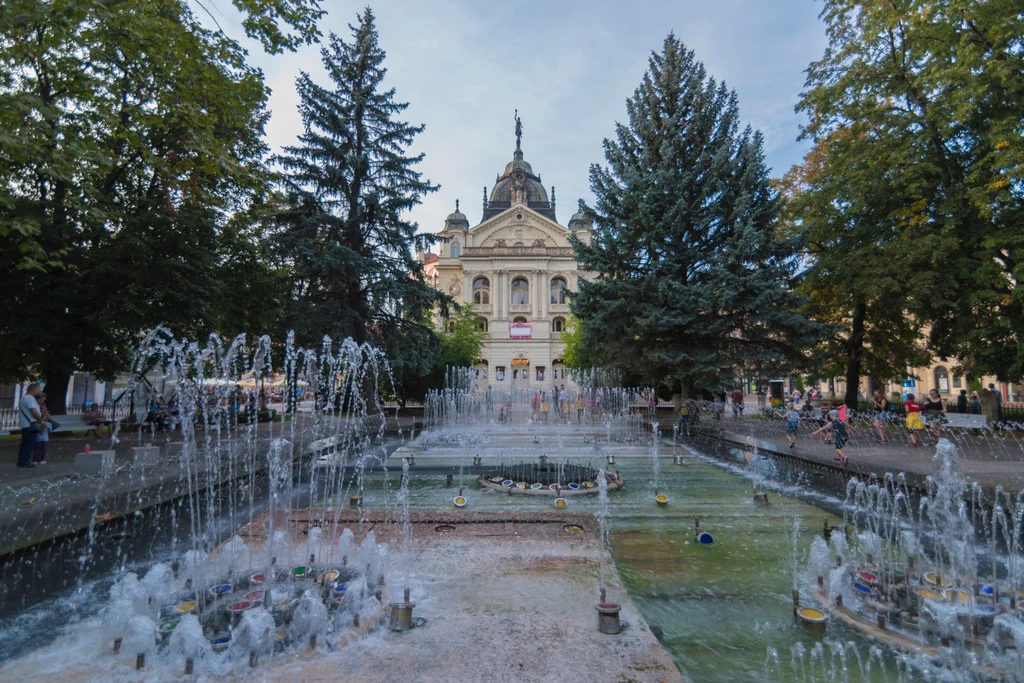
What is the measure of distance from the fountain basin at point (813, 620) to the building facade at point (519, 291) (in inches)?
2006

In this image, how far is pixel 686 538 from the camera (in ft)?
20.0

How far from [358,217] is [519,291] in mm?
37406

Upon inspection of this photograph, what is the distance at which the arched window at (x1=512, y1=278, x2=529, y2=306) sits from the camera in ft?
193

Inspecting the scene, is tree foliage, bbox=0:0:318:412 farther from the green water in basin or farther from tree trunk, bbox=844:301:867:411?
tree trunk, bbox=844:301:867:411

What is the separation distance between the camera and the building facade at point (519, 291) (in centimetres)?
5691

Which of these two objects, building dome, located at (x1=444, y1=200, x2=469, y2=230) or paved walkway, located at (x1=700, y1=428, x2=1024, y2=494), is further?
building dome, located at (x1=444, y1=200, x2=469, y2=230)

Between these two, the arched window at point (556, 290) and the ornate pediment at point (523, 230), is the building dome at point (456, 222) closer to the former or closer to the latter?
the ornate pediment at point (523, 230)

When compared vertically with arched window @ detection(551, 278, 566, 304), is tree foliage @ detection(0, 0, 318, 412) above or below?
below

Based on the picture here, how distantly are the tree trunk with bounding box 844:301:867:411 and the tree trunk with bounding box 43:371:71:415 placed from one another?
25.8 metres

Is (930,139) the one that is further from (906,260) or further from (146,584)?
(146,584)

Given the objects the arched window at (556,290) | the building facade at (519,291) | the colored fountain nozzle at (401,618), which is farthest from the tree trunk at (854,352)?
the arched window at (556,290)

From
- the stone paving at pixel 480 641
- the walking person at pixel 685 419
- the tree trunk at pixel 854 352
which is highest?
the tree trunk at pixel 854 352

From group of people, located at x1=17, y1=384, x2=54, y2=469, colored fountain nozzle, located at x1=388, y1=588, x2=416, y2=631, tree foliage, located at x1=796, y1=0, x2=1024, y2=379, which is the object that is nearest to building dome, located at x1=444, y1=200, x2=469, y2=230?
tree foliage, located at x1=796, y1=0, x2=1024, y2=379

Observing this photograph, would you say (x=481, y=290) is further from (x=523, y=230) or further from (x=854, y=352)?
(x=854, y=352)
